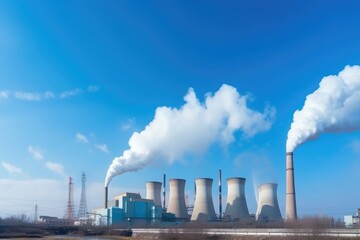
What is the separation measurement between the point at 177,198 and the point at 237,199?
7.07 m

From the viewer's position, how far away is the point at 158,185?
4972 cm

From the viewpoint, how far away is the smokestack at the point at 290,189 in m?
34.3

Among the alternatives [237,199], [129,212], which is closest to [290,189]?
[237,199]

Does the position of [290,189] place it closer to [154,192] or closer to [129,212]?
[154,192]

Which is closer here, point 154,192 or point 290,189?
point 290,189

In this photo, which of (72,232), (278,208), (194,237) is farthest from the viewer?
(72,232)

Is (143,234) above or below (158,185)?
below

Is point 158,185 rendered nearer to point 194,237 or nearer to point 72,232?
point 72,232

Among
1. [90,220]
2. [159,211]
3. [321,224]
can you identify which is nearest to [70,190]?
[90,220]

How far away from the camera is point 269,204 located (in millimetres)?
37094

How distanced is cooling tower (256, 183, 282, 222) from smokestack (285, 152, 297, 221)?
2208 mm

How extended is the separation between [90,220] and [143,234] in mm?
19935

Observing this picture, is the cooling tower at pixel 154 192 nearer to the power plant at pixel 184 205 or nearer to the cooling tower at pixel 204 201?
the power plant at pixel 184 205

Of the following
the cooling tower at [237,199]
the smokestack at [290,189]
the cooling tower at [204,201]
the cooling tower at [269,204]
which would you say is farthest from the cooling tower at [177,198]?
the smokestack at [290,189]
